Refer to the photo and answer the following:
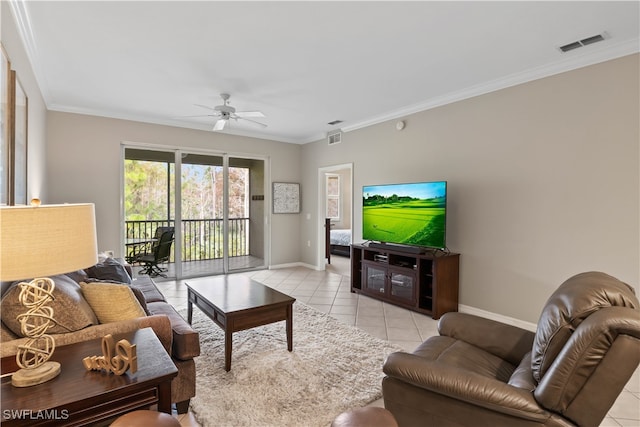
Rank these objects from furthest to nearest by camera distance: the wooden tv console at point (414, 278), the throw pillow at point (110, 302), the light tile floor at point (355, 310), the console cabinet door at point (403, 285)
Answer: the console cabinet door at point (403, 285)
the wooden tv console at point (414, 278)
the light tile floor at point (355, 310)
the throw pillow at point (110, 302)

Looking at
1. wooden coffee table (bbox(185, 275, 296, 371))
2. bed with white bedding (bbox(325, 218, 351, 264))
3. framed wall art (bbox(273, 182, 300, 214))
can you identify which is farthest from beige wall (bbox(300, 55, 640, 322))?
bed with white bedding (bbox(325, 218, 351, 264))

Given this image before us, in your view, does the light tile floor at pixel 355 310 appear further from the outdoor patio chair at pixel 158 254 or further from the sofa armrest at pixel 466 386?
the sofa armrest at pixel 466 386

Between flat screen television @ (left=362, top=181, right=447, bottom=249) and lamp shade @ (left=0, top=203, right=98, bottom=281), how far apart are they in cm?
336

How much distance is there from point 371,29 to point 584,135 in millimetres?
2207

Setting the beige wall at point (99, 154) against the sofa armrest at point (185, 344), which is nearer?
the sofa armrest at point (185, 344)

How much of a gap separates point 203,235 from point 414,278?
12.8 feet

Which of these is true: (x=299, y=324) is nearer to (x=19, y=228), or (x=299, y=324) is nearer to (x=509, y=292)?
(x=509, y=292)

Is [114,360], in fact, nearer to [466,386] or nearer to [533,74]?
[466,386]

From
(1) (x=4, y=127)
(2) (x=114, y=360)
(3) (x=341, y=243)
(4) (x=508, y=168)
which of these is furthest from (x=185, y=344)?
(3) (x=341, y=243)

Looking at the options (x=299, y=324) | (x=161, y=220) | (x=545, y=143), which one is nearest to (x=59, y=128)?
(x=161, y=220)

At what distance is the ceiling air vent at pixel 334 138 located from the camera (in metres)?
5.67

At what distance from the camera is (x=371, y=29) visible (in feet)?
8.18

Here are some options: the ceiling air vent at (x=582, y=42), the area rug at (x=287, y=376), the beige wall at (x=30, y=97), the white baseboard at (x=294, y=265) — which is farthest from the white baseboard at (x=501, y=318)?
the beige wall at (x=30, y=97)

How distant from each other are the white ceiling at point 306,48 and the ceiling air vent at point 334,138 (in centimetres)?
140
